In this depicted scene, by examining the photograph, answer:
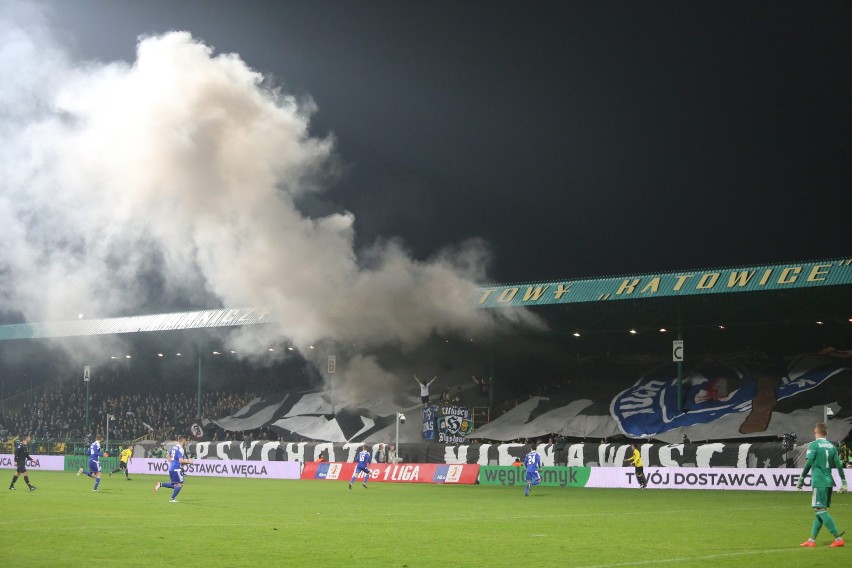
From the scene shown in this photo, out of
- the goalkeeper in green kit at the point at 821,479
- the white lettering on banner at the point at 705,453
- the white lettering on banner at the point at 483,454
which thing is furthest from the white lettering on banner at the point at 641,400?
the goalkeeper in green kit at the point at 821,479

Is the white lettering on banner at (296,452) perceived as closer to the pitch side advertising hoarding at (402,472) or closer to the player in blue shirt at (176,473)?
the pitch side advertising hoarding at (402,472)

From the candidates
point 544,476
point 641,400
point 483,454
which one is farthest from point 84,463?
point 641,400

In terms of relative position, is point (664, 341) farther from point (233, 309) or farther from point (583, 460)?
point (233, 309)

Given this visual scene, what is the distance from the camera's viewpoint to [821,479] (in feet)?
58.8

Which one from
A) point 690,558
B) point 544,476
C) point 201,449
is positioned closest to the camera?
point 690,558

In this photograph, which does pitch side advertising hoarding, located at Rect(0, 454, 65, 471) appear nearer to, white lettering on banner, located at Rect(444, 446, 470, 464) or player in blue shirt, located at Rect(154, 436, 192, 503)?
white lettering on banner, located at Rect(444, 446, 470, 464)

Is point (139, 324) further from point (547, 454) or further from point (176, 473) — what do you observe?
point (176, 473)

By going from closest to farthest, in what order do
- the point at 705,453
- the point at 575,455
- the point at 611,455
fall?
the point at 705,453 < the point at 611,455 < the point at 575,455

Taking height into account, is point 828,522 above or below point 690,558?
above

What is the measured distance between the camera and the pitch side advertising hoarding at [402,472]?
51.2 meters

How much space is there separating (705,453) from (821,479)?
34098 millimetres

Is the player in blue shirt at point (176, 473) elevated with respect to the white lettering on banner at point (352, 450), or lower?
lower

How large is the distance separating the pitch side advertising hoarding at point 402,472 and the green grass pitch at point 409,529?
41.9 feet

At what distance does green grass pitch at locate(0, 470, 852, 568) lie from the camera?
54.5 feet
